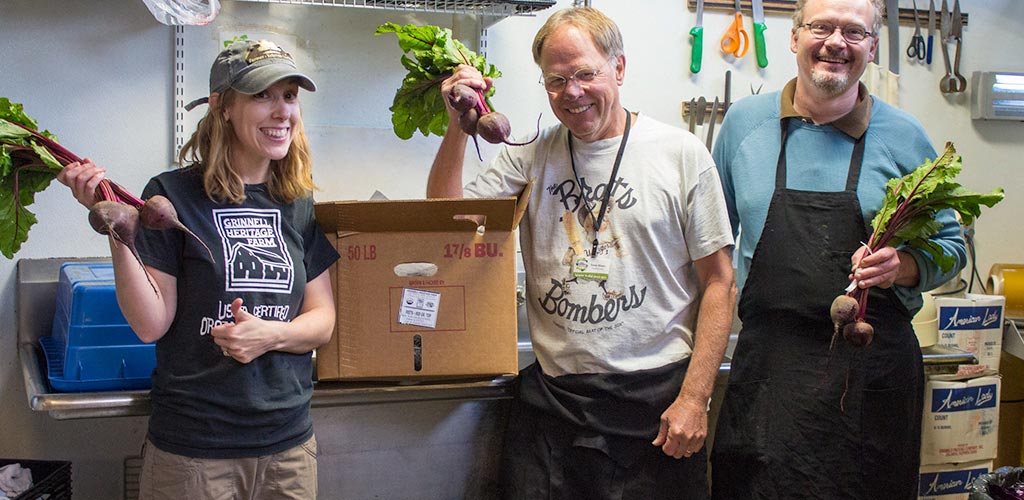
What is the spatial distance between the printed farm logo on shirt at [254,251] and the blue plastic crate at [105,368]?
52cm

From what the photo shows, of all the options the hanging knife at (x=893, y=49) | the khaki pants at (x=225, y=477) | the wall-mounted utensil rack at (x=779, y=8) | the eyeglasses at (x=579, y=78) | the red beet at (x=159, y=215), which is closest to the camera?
the red beet at (x=159, y=215)

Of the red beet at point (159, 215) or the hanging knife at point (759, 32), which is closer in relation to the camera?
the red beet at point (159, 215)

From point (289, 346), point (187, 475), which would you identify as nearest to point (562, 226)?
point (289, 346)

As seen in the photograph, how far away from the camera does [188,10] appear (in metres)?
2.49

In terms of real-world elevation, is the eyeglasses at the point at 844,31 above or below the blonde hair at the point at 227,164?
above

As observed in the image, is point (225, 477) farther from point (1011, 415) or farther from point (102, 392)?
point (1011, 415)

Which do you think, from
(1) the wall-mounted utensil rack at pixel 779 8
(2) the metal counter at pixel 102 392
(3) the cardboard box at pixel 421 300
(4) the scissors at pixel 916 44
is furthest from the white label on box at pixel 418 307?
(4) the scissors at pixel 916 44

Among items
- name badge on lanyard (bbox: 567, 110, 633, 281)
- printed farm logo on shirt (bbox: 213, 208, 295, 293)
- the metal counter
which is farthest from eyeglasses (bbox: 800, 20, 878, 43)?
printed farm logo on shirt (bbox: 213, 208, 295, 293)

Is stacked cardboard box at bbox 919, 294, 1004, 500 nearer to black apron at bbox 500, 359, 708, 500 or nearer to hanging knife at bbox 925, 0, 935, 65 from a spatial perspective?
hanging knife at bbox 925, 0, 935, 65

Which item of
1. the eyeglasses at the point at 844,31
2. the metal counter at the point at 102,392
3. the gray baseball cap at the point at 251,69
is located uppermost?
the eyeglasses at the point at 844,31

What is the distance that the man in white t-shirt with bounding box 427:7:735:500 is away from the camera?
6.42 feet

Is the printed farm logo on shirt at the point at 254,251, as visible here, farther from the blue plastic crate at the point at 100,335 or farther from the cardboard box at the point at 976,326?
the cardboard box at the point at 976,326

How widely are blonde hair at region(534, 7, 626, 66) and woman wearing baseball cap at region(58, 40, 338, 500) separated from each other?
1.70ft

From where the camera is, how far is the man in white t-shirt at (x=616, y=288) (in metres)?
1.96
